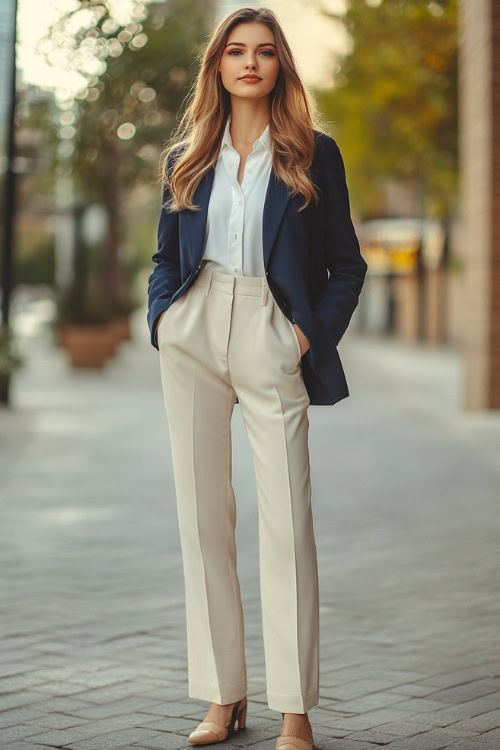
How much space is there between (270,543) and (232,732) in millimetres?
605

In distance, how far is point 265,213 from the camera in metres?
3.74

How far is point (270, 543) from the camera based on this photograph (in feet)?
12.5

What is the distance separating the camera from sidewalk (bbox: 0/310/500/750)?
4.18 meters

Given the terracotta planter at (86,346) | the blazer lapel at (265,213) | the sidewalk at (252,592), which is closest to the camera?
the blazer lapel at (265,213)

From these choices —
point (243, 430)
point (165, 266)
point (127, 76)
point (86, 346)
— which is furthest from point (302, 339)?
point (86, 346)

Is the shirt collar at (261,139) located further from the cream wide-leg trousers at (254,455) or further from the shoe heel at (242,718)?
the shoe heel at (242,718)

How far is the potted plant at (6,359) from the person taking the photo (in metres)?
15.5

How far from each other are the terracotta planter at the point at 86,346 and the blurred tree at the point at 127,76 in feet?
8.37

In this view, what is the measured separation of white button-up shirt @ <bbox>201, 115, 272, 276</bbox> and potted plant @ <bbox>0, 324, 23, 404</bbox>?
39.0ft

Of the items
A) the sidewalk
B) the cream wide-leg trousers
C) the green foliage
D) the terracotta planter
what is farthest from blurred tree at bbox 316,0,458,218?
the cream wide-leg trousers

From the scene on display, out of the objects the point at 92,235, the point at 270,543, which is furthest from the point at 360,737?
the point at 92,235

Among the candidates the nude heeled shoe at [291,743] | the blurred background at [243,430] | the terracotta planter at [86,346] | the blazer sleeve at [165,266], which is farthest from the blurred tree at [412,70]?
the nude heeled shoe at [291,743]

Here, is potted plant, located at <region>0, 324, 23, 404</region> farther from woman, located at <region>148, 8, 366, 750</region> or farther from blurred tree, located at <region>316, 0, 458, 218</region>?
woman, located at <region>148, 8, 366, 750</region>

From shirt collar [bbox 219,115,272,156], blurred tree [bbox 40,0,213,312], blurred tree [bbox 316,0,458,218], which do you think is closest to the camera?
shirt collar [bbox 219,115,272,156]
